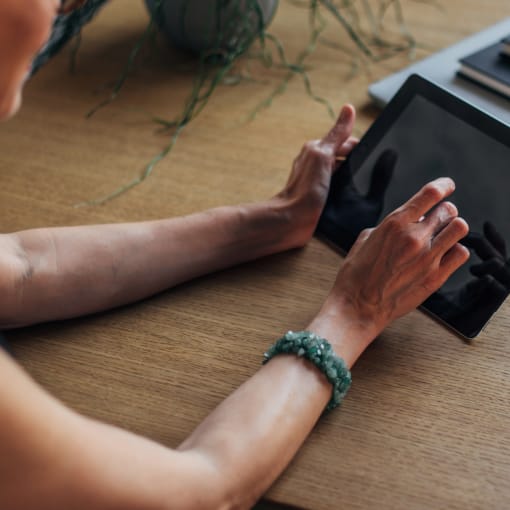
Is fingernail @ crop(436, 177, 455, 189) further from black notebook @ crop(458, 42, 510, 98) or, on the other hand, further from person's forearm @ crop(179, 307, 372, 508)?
black notebook @ crop(458, 42, 510, 98)

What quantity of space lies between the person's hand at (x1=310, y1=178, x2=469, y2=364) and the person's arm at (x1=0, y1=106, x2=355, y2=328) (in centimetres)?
15

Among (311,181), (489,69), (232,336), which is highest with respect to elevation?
(489,69)

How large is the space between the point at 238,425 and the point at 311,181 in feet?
1.36

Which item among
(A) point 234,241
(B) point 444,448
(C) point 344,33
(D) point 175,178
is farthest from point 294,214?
(C) point 344,33

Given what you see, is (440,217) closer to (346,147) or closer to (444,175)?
→ (444,175)

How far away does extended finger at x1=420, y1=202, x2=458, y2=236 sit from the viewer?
32.3 inches

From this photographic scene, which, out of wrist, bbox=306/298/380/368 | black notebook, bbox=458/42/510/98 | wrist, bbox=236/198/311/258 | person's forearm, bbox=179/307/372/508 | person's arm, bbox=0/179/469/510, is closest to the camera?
person's arm, bbox=0/179/469/510

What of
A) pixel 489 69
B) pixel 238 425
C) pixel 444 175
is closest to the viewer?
pixel 238 425

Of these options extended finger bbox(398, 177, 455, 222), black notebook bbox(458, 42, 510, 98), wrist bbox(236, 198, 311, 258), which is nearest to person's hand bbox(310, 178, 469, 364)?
extended finger bbox(398, 177, 455, 222)

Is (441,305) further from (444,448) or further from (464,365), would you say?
(444,448)

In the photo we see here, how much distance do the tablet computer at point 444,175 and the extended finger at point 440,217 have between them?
1.5 inches

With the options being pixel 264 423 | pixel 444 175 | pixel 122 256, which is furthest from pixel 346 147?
pixel 264 423

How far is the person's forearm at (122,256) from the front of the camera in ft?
2.61

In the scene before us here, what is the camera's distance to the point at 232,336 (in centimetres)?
82
